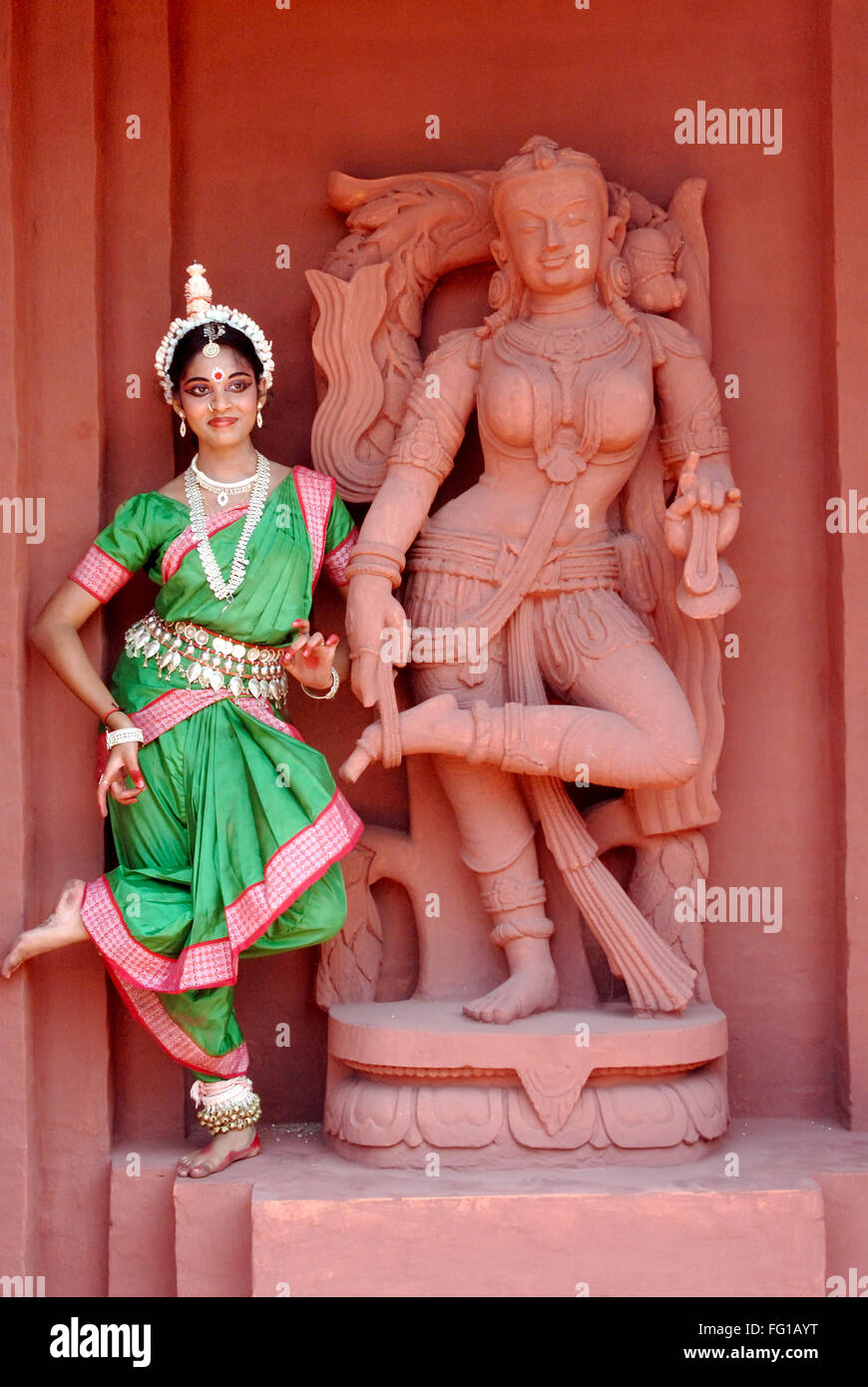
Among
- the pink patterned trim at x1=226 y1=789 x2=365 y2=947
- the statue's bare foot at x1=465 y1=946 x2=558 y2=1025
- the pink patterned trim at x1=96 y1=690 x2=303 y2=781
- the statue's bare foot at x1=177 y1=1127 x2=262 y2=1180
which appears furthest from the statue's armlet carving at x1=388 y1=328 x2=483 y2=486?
the statue's bare foot at x1=177 y1=1127 x2=262 y2=1180

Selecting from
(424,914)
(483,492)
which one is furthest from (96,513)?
(424,914)

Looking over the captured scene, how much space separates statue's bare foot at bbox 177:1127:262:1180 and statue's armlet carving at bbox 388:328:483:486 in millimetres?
1751

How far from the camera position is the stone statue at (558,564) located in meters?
4.62

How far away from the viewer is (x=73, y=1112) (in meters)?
4.76

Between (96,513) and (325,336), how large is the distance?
2.65 ft

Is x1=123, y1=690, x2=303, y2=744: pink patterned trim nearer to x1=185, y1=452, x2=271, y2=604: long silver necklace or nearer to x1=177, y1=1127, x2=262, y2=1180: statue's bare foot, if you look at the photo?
x1=185, y1=452, x2=271, y2=604: long silver necklace

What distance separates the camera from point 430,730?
181 inches

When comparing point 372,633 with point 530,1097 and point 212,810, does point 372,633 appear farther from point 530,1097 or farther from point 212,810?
point 530,1097

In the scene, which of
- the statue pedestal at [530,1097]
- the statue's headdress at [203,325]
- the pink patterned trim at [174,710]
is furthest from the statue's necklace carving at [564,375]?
the statue pedestal at [530,1097]

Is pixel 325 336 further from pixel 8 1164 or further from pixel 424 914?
pixel 8 1164

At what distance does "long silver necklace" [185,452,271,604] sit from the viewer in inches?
182

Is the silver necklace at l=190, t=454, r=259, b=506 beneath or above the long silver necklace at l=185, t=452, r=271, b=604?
above

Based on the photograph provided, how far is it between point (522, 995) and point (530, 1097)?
27 cm
